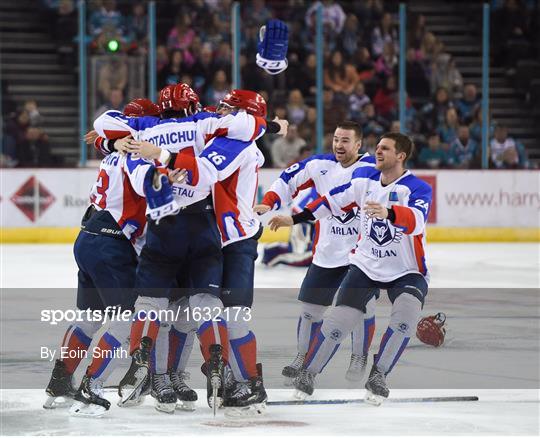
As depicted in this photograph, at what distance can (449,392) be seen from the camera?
274 inches

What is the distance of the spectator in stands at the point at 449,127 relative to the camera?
16422 mm

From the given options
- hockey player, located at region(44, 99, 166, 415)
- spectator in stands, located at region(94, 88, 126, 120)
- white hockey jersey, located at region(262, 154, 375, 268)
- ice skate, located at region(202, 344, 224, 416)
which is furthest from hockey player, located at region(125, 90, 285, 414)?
spectator in stands, located at region(94, 88, 126, 120)

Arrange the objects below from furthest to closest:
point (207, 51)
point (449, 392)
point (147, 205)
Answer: point (207, 51) < point (449, 392) < point (147, 205)

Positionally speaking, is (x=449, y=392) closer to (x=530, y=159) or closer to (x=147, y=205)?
(x=147, y=205)

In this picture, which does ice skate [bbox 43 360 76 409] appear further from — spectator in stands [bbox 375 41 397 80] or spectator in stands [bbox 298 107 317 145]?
spectator in stands [bbox 375 41 397 80]

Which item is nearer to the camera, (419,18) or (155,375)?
(155,375)

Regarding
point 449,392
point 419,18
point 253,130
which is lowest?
point 449,392

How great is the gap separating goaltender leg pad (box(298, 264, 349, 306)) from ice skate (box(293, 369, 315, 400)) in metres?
0.63

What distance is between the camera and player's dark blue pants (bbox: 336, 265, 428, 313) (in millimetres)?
6836

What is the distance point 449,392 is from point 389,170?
121 centimetres

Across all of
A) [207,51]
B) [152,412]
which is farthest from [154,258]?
[207,51]

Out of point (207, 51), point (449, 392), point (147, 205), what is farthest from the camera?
point (207, 51)

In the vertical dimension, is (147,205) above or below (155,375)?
above

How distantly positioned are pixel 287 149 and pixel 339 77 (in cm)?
122
